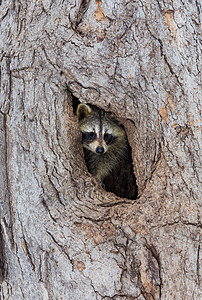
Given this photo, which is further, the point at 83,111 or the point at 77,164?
the point at 83,111

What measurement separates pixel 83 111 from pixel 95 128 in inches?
8.0

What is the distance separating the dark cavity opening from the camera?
356 centimetres

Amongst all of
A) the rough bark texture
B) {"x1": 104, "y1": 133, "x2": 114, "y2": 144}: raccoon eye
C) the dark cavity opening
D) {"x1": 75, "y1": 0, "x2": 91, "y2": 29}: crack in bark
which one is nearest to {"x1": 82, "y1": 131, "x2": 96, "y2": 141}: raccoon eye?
{"x1": 104, "y1": 133, "x2": 114, "y2": 144}: raccoon eye

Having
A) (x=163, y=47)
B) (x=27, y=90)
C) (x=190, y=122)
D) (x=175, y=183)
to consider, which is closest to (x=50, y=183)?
(x=27, y=90)

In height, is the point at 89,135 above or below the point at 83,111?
below

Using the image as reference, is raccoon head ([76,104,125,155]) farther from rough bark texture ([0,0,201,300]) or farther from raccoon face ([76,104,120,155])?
rough bark texture ([0,0,201,300])

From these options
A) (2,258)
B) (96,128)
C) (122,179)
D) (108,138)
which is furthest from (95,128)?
(2,258)

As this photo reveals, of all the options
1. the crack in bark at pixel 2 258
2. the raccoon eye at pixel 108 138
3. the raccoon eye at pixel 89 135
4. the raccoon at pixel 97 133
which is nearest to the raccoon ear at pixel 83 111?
the raccoon at pixel 97 133

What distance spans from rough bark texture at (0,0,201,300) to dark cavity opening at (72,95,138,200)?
1.25 metres

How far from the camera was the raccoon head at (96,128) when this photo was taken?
338cm

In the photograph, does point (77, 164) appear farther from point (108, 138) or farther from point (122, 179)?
point (122, 179)

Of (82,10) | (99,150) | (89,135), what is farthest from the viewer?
(89,135)

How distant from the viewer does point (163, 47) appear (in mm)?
2146

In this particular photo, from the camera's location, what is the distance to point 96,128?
11.2 ft
